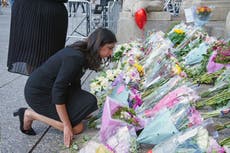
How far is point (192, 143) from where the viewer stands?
2332 millimetres

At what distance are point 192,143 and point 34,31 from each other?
6.35 feet

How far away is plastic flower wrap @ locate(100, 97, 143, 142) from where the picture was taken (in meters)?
2.79

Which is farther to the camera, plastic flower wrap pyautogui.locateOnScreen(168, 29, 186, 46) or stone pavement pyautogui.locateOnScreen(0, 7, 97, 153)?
plastic flower wrap pyautogui.locateOnScreen(168, 29, 186, 46)

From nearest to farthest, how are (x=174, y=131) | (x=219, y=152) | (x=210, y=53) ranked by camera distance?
(x=219, y=152)
(x=174, y=131)
(x=210, y=53)

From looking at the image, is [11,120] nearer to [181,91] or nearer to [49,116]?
[49,116]

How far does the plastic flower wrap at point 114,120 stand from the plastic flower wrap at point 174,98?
0.20 metres

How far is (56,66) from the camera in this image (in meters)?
3.08

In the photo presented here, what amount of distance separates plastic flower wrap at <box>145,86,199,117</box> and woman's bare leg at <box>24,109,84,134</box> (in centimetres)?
62

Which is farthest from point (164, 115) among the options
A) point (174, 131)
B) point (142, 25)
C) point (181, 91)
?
point (142, 25)

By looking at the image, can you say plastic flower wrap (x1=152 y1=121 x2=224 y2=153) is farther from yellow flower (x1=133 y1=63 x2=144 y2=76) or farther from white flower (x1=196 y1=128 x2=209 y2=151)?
yellow flower (x1=133 y1=63 x2=144 y2=76)

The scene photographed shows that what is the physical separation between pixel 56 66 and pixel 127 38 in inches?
171

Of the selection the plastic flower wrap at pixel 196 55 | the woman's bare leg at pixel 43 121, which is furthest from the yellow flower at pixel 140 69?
the woman's bare leg at pixel 43 121

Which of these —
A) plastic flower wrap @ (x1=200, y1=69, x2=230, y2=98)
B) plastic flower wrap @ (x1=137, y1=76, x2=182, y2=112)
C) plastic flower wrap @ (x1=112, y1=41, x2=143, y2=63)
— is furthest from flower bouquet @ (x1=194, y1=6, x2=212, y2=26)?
plastic flower wrap @ (x1=137, y1=76, x2=182, y2=112)

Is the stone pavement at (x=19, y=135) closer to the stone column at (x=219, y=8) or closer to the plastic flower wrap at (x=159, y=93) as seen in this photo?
the plastic flower wrap at (x=159, y=93)
